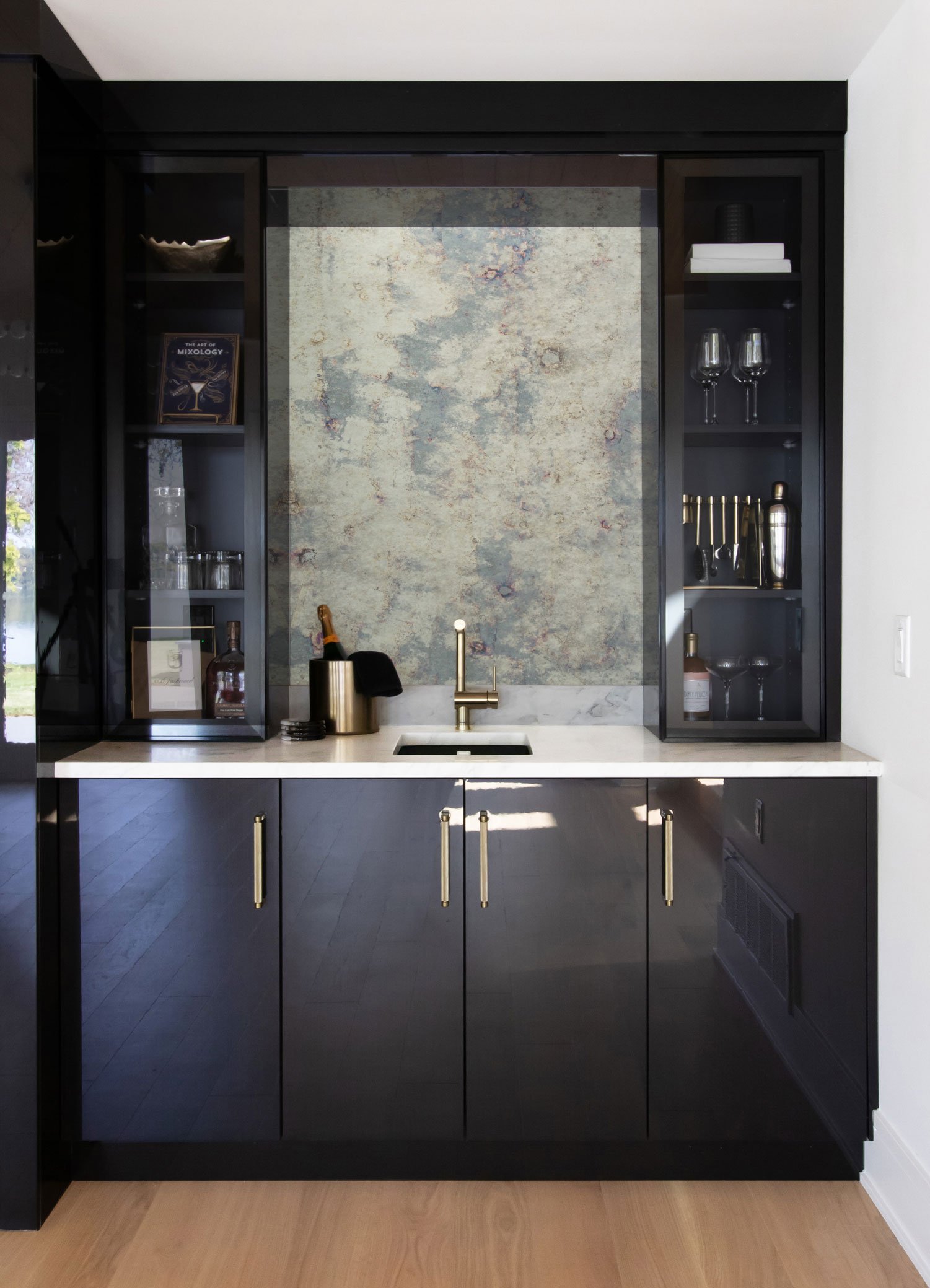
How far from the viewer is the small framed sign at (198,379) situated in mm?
2480

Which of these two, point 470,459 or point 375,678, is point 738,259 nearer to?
point 470,459

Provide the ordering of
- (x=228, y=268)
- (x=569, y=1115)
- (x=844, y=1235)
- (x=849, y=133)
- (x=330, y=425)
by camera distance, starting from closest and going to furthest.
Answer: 1. (x=844, y=1235)
2. (x=569, y=1115)
3. (x=849, y=133)
4. (x=228, y=268)
5. (x=330, y=425)

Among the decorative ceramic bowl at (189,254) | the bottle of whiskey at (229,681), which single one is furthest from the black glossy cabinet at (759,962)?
the decorative ceramic bowl at (189,254)

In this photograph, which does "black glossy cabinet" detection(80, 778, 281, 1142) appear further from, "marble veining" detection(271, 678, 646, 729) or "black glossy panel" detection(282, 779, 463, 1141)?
"marble veining" detection(271, 678, 646, 729)

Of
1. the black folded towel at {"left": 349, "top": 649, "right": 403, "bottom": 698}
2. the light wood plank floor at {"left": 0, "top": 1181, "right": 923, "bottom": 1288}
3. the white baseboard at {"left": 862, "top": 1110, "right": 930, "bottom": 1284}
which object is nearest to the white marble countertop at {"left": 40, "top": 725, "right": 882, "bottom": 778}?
the black folded towel at {"left": 349, "top": 649, "right": 403, "bottom": 698}

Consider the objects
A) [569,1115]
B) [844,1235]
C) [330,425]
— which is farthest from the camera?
[330,425]

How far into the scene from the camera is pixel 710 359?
2426 millimetres

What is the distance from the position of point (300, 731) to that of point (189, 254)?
4.23ft

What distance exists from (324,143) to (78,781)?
1.68 metres

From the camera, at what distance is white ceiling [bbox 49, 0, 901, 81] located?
204cm

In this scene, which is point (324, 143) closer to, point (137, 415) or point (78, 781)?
point (137, 415)

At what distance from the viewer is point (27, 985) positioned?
205 cm

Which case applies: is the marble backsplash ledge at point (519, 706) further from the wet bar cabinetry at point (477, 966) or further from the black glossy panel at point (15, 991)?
the black glossy panel at point (15, 991)

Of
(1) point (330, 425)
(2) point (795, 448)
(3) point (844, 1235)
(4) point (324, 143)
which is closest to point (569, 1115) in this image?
(3) point (844, 1235)
